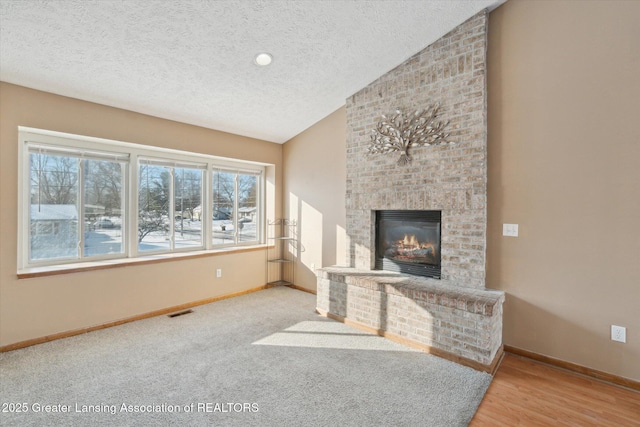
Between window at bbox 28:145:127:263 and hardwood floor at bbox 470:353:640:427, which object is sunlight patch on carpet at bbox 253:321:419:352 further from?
window at bbox 28:145:127:263

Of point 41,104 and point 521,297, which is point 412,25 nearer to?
point 521,297

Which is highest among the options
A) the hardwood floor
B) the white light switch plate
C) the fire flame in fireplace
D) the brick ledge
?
the white light switch plate

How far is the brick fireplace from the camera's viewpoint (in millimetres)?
2844

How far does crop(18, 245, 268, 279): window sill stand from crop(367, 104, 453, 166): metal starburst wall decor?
267cm

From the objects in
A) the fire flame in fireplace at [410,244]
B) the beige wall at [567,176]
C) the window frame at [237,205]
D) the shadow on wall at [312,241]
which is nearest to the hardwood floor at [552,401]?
the beige wall at [567,176]

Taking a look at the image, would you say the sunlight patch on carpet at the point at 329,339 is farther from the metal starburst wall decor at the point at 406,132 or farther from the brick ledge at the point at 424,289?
the metal starburst wall decor at the point at 406,132

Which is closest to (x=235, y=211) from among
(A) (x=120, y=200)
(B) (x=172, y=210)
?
(B) (x=172, y=210)

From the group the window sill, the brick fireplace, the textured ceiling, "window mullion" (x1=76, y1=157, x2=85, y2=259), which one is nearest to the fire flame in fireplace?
the brick fireplace

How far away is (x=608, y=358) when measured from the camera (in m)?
2.55

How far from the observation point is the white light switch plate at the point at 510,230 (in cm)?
301

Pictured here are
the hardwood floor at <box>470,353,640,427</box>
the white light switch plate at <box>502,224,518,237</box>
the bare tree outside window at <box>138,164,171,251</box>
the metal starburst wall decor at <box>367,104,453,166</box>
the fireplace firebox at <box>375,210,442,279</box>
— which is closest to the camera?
the hardwood floor at <box>470,353,640,427</box>

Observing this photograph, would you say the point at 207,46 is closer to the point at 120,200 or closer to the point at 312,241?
the point at 120,200

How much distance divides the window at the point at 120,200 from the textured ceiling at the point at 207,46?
0.64m

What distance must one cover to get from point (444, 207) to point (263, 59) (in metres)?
2.44
